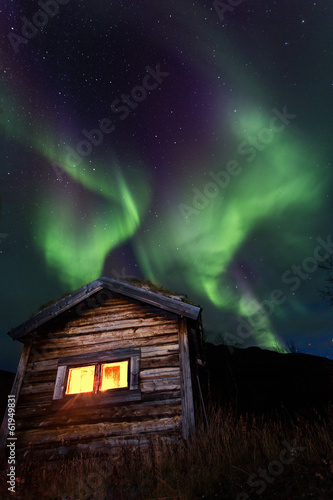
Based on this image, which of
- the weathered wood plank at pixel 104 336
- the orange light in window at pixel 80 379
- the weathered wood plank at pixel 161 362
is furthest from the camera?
the weathered wood plank at pixel 104 336

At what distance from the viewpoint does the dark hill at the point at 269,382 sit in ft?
100

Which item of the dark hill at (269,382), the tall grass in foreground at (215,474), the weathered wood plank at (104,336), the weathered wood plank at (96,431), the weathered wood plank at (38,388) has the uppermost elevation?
the dark hill at (269,382)

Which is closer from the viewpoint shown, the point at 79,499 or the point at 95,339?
the point at 79,499

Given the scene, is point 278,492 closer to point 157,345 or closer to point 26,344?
point 157,345

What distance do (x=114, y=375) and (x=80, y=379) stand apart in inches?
41.2

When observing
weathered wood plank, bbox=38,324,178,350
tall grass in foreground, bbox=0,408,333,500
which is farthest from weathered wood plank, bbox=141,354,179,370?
tall grass in foreground, bbox=0,408,333,500

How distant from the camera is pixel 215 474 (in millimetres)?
4328

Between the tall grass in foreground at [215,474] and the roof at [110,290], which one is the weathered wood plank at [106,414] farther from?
the roof at [110,290]

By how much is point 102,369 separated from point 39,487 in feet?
10.1

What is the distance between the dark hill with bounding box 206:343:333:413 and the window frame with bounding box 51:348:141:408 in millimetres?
24079

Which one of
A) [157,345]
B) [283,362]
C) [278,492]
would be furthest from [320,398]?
[278,492]

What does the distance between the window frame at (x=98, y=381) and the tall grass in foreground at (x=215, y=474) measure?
1553mm

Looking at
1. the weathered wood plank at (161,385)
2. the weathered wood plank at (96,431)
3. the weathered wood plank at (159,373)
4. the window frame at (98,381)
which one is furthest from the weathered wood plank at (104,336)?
the weathered wood plank at (96,431)

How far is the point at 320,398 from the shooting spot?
102 feet
